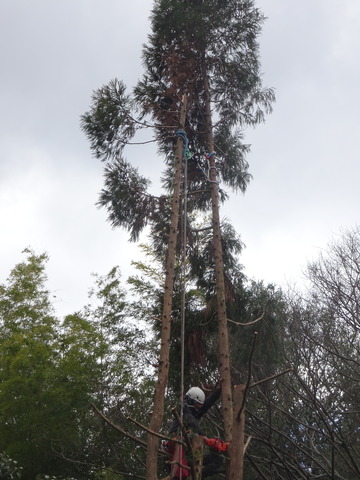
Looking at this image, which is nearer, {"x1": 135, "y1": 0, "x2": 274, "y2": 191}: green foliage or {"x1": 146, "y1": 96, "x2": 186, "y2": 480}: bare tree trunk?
{"x1": 146, "y1": 96, "x2": 186, "y2": 480}: bare tree trunk

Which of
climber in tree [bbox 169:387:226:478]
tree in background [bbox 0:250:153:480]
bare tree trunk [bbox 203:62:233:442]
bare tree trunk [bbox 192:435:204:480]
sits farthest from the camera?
tree in background [bbox 0:250:153:480]

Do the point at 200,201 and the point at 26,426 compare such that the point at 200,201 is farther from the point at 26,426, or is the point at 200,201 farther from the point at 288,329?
the point at 26,426

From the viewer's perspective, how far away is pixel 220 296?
25.2ft

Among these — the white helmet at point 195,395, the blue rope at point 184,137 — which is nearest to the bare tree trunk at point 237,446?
the white helmet at point 195,395

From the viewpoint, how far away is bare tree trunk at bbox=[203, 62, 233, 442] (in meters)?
6.54

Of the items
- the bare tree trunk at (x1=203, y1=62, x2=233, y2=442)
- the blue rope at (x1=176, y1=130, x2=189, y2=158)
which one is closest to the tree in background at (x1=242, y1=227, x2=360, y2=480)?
the bare tree trunk at (x1=203, y1=62, x2=233, y2=442)

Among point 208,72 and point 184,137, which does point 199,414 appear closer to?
point 184,137

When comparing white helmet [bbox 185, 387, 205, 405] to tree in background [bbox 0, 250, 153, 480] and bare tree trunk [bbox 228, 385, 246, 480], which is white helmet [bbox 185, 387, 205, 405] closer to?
bare tree trunk [bbox 228, 385, 246, 480]

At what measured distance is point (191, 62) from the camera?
9.24m

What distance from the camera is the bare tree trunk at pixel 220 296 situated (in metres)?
6.54

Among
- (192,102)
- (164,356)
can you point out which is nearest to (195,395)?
(164,356)

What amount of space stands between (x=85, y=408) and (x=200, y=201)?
246 inches

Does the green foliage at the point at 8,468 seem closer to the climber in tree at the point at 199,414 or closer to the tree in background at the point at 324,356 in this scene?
the tree in background at the point at 324,356

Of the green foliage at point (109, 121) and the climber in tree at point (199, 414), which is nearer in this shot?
the climber in tree at point (199, 414)
